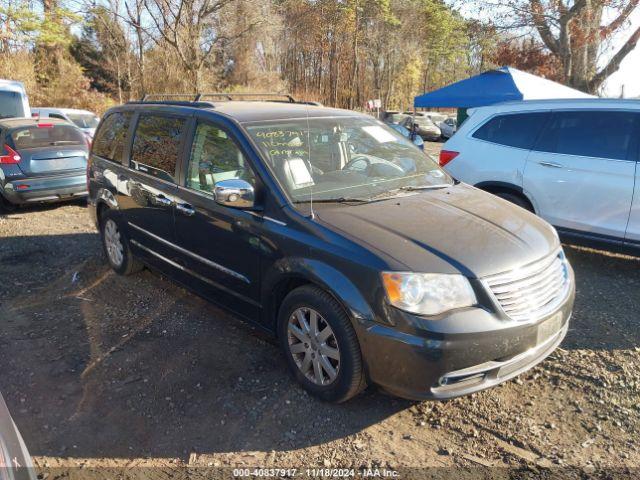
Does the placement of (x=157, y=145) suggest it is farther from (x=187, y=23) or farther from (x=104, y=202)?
(x=187, y=23)

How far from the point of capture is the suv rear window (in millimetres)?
8062

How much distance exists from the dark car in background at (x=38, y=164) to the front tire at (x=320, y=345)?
6.28 m

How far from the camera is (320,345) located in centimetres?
300

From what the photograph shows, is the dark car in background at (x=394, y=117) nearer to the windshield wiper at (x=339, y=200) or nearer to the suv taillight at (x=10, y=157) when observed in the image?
the suv taillight at (x=10, y=157)

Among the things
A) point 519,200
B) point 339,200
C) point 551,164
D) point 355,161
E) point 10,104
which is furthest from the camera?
point 10,104

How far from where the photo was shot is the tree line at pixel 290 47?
17.6 metres

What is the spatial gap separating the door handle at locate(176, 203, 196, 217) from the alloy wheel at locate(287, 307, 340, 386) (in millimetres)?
1221

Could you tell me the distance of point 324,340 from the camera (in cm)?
297

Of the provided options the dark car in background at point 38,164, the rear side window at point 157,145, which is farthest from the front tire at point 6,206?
the rear side window at point 157,145

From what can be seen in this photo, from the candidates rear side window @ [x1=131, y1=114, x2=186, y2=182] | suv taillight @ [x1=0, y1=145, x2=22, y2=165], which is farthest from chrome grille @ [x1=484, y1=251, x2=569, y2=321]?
suv taillight @ [x1=0, y1=145, x2=22, y2=165]

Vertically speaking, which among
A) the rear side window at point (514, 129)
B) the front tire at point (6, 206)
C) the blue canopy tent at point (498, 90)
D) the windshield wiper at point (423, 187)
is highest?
the blue canopy tent at point (498, 90)

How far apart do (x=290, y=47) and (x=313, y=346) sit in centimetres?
3501

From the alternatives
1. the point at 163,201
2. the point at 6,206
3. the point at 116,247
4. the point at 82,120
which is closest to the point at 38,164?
the point at 6,206

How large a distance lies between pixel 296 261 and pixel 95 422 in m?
1.49
